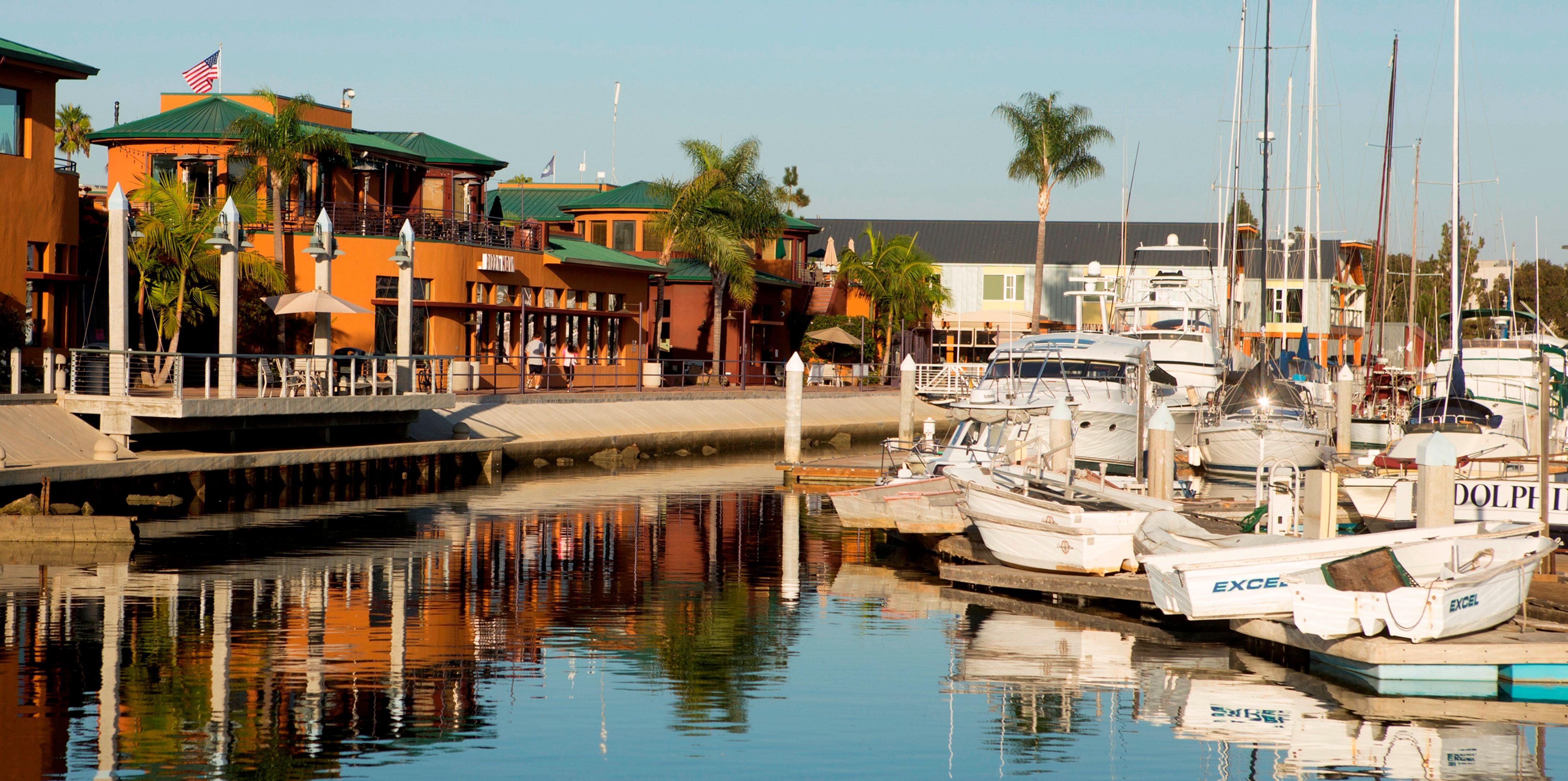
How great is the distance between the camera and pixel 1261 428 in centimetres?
3438

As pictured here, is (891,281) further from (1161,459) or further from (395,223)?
(1161,459)

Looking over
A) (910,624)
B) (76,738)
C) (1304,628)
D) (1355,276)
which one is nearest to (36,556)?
(76,738)

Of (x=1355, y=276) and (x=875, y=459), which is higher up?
(x=1355, y=276)

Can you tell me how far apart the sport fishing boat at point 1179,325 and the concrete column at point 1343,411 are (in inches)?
120

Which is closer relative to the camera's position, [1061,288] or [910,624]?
[910,624]

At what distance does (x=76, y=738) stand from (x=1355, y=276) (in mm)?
92675

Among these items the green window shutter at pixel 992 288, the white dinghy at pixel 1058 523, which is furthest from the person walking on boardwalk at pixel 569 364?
the green window shutter at pixel 992 288

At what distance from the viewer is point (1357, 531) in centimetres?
2286

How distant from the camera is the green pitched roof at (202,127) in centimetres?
4500

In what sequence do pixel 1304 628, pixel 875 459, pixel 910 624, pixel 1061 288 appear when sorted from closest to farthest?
pixel 1304 628 < pixel 910 624 < pixel 875 459 < pixel 1061 288

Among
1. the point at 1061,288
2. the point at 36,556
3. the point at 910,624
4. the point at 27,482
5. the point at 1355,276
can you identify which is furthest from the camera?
the point at 1355,276

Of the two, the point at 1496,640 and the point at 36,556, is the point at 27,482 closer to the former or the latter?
the point at 36,556

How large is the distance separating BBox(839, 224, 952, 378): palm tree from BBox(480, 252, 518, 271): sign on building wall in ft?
74.9

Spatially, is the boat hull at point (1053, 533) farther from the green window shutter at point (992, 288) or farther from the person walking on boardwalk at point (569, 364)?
the green window shutter at point (992, 288)
